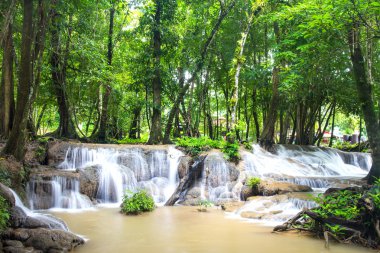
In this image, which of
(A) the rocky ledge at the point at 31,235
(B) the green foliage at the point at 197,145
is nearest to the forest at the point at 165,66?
(B) the green foliage at the point at 197,145

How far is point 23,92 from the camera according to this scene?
890 centimetres

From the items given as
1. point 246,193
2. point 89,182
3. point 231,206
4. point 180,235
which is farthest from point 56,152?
point 180,235

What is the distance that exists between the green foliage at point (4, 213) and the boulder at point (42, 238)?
5.2 inches

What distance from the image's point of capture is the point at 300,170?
49.5ft

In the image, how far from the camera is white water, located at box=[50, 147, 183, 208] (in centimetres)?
1162

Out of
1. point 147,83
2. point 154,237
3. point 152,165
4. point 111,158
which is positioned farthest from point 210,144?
point 154,237

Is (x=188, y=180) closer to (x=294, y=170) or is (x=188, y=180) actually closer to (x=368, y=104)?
(x=294, y=170)

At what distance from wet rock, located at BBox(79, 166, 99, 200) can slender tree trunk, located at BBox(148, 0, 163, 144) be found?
5.26 m

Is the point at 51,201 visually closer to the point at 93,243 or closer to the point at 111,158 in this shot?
the point at 111,158

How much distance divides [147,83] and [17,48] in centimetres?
595

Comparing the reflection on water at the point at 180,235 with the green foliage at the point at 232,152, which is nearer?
the reflection on water at the point at 180,235

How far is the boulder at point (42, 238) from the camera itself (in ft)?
18.0

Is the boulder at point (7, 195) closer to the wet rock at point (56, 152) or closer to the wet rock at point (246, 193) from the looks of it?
the wet rock at point (56, 152)

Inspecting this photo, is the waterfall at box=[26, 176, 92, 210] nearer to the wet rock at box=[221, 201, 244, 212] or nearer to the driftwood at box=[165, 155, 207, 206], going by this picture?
the driftwood at box=[165, 155, 207, 206]
